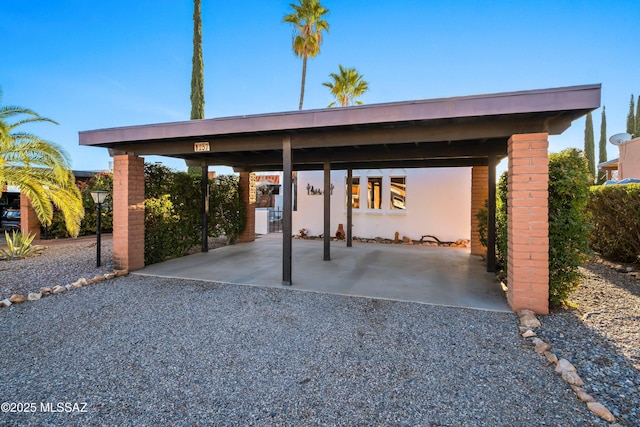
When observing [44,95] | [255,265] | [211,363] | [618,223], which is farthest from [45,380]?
[44,95]

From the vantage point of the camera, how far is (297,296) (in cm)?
509

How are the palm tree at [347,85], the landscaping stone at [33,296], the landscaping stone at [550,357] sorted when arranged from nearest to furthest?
the landscaping stone at [550,357]
the landscaping stone at [33,296]
the palm tree at [347,85]

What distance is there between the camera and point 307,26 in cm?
1789

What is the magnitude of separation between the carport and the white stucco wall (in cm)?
474

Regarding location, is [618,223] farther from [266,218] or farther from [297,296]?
[266,218]

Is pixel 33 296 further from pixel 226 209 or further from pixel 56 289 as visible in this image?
pixel 226 209

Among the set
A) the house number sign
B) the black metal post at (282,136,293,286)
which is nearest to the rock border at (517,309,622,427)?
the black metal post at (282,136,293,286)

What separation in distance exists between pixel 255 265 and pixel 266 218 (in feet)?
25.4

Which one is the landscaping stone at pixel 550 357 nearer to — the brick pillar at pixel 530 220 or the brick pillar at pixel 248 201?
the brick pillar at pixel 530 220


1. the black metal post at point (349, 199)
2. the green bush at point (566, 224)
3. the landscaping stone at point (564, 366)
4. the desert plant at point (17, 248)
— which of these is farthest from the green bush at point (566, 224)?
the desert plant at point (17, 248)

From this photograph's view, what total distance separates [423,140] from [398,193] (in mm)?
7868

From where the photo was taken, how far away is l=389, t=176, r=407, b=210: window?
12617 mm

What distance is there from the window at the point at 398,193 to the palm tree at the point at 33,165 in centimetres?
1032

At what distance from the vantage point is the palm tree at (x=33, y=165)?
7383 millimetres
